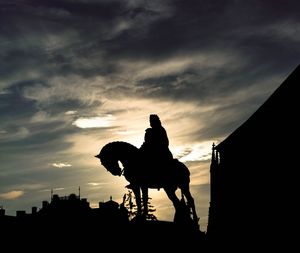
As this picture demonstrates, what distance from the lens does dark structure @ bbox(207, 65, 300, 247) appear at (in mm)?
23236

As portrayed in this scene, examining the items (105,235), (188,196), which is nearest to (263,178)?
(188,196)

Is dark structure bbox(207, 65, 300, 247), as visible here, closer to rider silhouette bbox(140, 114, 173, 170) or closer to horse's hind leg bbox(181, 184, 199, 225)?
horse's hind leg bbox(181, 184, 199, 225)

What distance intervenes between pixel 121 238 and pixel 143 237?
664 mm

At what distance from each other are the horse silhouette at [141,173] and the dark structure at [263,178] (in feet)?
6.22

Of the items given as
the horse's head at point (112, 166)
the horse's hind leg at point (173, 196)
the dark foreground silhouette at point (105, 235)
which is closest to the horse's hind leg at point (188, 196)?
the horse's hind leg at point (173, 196)

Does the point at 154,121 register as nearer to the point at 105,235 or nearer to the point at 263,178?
the point at 105,235

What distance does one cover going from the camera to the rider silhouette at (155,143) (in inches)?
665

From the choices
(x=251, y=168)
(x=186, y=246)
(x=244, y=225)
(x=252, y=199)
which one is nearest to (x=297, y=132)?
(x=244, y=225)

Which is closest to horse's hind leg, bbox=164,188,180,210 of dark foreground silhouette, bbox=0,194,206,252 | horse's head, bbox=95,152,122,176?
dark foreground silhouette, bbox=0,194,206,252

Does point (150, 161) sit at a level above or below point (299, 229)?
above

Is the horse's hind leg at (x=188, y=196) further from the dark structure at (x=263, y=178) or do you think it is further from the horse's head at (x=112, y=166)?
the horse's head at (x=112, y=166)

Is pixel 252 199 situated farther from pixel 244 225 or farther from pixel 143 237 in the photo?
pixel 143 237

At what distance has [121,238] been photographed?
15023 mm

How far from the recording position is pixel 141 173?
17.0m
